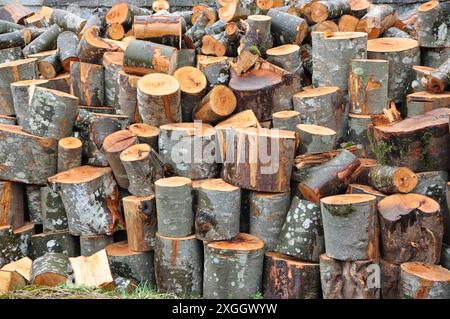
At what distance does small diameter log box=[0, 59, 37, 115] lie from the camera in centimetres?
689

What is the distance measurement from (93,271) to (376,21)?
3553mm

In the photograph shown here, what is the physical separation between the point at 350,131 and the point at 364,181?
705mm

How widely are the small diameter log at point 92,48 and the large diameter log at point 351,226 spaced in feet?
9.17

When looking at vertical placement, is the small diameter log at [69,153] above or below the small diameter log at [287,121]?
below

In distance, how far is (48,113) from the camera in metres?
6.23

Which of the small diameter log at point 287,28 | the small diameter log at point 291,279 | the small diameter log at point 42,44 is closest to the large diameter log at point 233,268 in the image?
the small diameter log at point 291,279

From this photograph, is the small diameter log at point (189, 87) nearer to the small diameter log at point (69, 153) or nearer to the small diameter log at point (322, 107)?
the small diameter log at point (322, 107)

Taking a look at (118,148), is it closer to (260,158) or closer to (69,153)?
(69,153)

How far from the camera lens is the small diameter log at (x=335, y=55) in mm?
6250

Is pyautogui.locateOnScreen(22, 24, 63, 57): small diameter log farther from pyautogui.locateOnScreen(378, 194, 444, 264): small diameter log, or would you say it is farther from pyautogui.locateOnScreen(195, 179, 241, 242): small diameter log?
pyautogui.locateOnScreen(378, 194, 444, 264): small diameter log

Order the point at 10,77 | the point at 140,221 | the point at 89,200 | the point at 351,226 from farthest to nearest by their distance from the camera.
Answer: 1. the point at 10,77
2. the point at 89,200
3. the point at 140,221
4. the point at 351,226

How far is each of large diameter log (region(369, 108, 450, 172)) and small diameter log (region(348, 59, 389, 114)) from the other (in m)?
0.63

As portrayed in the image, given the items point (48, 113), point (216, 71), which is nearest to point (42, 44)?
point (48, 113)

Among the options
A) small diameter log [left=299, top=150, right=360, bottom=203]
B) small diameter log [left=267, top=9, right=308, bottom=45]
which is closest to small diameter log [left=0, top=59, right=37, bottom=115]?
small diameter log [left=267, top=9, right=308, bottom=45]
